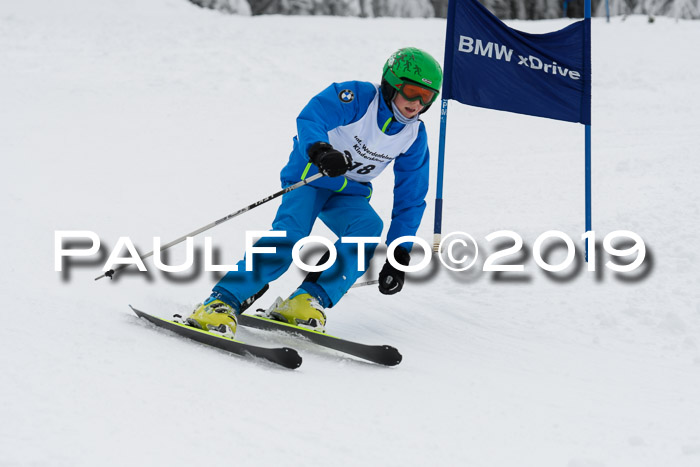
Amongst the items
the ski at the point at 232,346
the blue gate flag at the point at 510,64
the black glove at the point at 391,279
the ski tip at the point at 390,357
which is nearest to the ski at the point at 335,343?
the ski tip at the point at 390,357

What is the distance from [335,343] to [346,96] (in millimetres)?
1293

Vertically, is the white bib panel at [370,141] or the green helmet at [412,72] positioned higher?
the green helmet at [412,72]

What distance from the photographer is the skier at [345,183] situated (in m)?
3.62

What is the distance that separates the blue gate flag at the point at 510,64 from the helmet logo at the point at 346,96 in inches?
62.6

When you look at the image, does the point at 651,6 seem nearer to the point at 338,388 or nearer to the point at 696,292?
the point at 696,292

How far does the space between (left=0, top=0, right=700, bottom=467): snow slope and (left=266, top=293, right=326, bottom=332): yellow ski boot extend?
5.0 inches

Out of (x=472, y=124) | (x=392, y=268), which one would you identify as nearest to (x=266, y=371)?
(x=392, y=268)

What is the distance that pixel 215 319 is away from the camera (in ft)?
11.3

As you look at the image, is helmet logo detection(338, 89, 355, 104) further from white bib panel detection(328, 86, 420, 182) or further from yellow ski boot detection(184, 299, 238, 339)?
yellow ski boot detection(184, 299, 238, 339)

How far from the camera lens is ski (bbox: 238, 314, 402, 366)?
3.31m

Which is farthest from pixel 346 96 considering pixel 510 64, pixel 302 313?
pixel 510 64

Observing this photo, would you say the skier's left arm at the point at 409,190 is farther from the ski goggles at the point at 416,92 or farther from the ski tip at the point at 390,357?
the ski tip at the point at 390,357

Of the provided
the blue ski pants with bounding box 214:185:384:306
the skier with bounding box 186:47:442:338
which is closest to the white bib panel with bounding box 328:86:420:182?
the skier with bounding box 186:47:442:338

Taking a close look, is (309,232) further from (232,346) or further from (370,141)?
(232,346)
